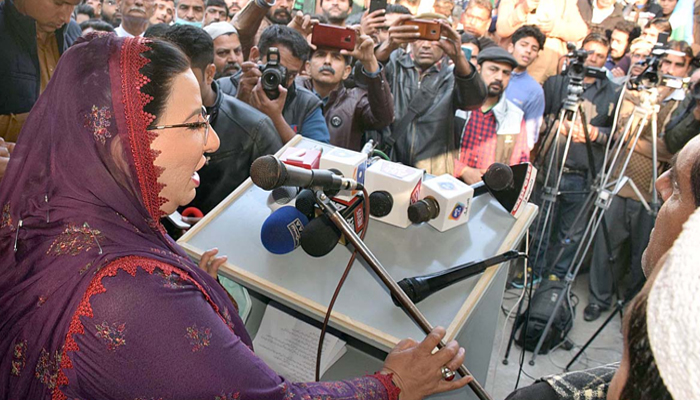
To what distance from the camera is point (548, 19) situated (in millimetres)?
4668

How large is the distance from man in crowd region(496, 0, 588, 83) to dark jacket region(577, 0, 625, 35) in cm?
24

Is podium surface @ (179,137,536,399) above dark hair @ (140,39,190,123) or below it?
below

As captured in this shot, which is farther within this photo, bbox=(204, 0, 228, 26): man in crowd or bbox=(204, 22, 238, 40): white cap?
bbox=(204, 0, 228, 26): man in crowd

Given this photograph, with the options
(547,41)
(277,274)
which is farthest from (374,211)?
(547,41)

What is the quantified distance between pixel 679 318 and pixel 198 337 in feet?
2.50

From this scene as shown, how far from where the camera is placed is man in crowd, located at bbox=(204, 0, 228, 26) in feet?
13.9

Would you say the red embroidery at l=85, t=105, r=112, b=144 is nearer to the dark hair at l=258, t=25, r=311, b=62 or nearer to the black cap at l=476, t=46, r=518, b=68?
the dark hair at l=258, t=25, r=311, b=62

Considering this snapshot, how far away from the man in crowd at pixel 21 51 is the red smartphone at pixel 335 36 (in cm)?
111

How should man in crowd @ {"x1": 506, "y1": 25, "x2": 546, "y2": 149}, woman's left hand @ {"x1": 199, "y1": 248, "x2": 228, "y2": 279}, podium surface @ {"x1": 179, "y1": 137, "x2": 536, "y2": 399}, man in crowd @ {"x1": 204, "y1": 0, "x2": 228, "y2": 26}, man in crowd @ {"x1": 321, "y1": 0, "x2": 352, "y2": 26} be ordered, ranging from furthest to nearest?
1. man in crowd @ {"x1": 204, "y1": 0, "x2": 228, "y2": 26}
2. man in crowd @ {"x1": 321, "y1": 0, "x2": 352, "y2": 26}
3. man in crowd @ {"x1": 506, "y1": 25, "x2": 546, "y2": 149}
4. woman's left hand @ {"x1": 199, "y1": 248, "x2": 228, "y2": 279}
5. podium surface @ {"x1": 179, "y1": 137, "x2": 536, "y2": 399}

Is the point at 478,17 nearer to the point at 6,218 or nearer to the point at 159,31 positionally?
the point at 159,31

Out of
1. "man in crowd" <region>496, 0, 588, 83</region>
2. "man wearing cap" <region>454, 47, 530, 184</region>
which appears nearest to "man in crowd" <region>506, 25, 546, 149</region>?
"man wearing cap" <region>454, 47, 530, 184</region>

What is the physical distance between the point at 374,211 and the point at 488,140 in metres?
1.91

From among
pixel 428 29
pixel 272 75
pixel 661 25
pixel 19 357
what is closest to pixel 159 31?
pixel 272 75

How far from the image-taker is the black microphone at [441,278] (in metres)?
1.31
